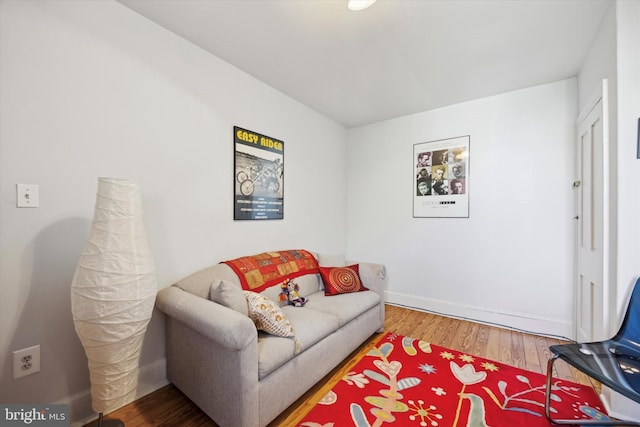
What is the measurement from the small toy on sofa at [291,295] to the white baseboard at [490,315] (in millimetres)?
1703

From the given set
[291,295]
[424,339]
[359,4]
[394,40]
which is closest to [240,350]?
[291,295]

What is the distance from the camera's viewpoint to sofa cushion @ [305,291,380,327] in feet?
6.79

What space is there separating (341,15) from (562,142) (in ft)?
8.02

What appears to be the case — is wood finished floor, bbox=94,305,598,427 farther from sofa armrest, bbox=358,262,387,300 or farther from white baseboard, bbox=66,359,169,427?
sofa armrest, bbox=358,262,387,300

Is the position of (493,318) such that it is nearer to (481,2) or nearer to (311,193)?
(311,193)

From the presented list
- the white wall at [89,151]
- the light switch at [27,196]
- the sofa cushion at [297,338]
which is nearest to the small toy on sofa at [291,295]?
the sofa cushion at [297,338]

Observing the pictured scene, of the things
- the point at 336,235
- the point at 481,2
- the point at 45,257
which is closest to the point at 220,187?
the point at 45,257

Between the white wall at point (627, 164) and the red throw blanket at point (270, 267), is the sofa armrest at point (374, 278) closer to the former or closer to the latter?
the red throw blanket at point (270, 267)

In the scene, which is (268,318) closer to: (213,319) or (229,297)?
(229,297)

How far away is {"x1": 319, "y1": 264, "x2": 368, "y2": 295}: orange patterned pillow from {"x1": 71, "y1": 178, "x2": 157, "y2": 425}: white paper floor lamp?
154 centimetres

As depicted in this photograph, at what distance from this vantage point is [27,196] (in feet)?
4.38

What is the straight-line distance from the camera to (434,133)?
3.24 m

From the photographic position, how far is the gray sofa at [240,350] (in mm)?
1319

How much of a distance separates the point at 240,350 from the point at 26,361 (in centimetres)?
112
